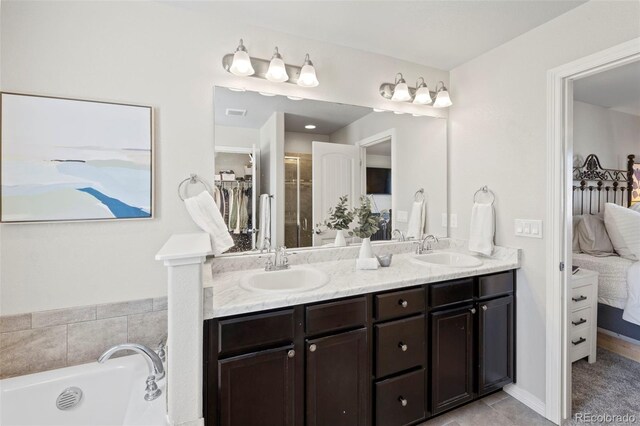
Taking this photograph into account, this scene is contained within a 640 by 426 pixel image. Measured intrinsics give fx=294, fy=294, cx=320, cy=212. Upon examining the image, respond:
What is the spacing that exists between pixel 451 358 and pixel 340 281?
0.89 m

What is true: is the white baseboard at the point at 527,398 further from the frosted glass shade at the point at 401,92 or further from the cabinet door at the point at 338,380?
the frosted glass shade at the point at 401,92

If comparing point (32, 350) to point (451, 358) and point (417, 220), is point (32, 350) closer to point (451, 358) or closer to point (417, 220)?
point (451, 358)

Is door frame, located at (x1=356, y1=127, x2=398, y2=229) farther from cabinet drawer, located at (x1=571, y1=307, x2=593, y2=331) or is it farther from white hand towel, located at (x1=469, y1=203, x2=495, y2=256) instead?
cabinet drawer, located at (x1=571, y1=307, x2=593, y2=331)

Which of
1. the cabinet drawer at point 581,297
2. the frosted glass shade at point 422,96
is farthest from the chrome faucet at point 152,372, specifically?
the cabinet drawer at point 581,297

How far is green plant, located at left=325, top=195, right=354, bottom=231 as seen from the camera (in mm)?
2162

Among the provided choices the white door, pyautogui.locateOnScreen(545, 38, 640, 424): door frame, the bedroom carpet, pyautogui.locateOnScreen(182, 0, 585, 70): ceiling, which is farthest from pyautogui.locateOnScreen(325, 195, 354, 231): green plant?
the bedroom carpet

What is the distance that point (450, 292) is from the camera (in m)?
1.80

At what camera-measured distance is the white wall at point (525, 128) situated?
1708 mm

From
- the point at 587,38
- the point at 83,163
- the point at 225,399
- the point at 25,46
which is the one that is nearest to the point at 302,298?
the point at 225,399

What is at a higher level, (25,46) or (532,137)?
(25,46)

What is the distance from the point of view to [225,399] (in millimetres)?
1256

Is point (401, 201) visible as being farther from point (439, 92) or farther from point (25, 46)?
point (25, 46)

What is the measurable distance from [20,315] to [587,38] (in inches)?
132

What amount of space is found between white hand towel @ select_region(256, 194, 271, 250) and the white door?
332 millimetres
